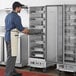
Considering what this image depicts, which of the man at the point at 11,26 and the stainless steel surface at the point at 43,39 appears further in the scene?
the stainless steel surface at the point at 43,39

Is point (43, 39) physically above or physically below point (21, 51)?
above

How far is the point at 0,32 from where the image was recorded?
23.3 ft

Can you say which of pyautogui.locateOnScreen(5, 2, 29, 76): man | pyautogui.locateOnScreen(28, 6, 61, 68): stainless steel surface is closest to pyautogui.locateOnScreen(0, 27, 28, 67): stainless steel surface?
pyautogui.locateOnScreen(28, 6, 61, 68): stainless steel surface

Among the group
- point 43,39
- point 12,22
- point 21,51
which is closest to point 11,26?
point 12,22

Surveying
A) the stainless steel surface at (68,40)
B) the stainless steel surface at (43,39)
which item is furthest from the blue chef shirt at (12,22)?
the stainless steel surface at (68,40)

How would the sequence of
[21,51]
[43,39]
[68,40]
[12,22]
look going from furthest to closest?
1. [21,51]
2. [43,39]
3. [68,40]
4. [12,22]

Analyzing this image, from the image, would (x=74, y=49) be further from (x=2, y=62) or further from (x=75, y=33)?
(x=2, y=62)

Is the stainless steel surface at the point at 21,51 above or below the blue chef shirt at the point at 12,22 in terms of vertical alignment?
below

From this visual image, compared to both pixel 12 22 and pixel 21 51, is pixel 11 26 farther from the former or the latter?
pixel 21 51

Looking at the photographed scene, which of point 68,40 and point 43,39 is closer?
point 68,40

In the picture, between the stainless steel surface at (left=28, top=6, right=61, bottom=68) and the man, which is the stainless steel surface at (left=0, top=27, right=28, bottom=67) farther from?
the man

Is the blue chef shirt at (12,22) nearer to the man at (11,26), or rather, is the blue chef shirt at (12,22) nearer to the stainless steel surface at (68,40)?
the man at (11,26)

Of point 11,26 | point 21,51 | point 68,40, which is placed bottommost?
point 21,51

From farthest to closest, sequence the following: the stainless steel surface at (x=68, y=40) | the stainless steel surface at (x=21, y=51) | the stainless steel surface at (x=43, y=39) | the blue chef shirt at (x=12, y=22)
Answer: the stainless steel surface at (x=21, y=51) < the stainless steel surface at (x=43, y=39) < the stainless steel surface at (x=68, y=40) < the blue chef shirt at (x=12, y=22)
